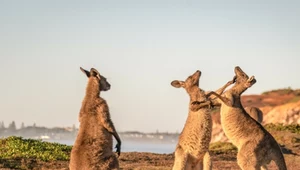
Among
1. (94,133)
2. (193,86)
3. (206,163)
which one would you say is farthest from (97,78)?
(206,163)

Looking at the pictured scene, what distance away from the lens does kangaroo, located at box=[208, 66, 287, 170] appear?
12.4 metres

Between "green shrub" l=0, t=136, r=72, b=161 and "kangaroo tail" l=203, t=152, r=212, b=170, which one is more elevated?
"green shrub" l=0, t=136, r=72, b=161

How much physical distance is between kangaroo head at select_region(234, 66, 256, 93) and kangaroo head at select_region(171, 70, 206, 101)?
1561 mm

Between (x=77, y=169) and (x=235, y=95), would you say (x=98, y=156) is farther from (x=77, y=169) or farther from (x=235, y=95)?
(x=235, y=95)

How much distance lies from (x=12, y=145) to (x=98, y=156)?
38.3ft

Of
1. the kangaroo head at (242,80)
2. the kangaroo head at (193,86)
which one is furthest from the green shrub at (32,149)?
the kangaroo head at (193,86)

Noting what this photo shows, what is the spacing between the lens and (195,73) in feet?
38.6

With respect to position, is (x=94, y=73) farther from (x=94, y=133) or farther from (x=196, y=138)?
(x=196, y=138)

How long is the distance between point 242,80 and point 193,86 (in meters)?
1.73

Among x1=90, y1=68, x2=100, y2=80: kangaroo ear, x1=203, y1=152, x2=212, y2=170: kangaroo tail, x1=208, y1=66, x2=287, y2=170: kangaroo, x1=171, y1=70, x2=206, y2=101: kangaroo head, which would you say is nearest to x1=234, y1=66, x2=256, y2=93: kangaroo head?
x1=208, y1=66, x2=287, y2=170: kangaroo

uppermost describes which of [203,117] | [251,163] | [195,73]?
[195,73]

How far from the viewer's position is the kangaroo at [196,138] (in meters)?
11.4

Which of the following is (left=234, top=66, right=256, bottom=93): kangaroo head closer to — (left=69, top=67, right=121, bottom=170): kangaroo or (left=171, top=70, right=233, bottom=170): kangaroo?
(left=171, top=70, right=233, bottom=170): kangaroo

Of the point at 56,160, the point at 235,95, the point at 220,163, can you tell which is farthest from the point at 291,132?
the point at 235,95
